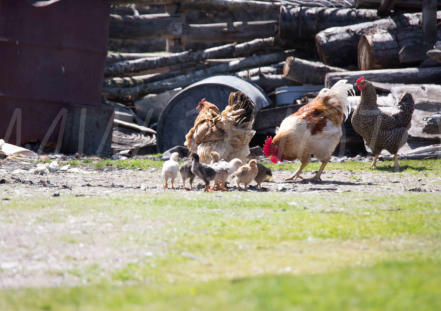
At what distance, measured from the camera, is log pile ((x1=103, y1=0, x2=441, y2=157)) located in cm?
1680

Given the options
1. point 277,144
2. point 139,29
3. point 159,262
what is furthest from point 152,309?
point 139,29

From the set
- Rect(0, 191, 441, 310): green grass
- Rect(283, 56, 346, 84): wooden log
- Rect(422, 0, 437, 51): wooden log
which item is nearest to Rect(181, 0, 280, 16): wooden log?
Rect(283, 56, 346, 84): wooden log

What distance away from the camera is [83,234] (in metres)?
6.25

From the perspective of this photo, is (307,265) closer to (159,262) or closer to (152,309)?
(159,262)

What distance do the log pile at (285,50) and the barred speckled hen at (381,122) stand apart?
2.25 m

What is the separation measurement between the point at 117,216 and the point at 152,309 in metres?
3.55

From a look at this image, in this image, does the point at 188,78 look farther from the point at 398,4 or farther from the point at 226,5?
the point at 398,4

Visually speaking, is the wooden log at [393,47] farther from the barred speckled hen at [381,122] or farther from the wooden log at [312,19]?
the barred speckled hen at [381,122]

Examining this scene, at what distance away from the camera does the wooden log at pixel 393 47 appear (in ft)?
55.1

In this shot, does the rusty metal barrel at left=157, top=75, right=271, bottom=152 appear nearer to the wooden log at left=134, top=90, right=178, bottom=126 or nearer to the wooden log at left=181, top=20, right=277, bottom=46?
the wooden log at left=134, top=90, right=178, bottom=126

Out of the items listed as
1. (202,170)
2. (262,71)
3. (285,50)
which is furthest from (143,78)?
(202,170)

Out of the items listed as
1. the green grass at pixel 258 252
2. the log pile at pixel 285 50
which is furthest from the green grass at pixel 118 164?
the green grass at pixel 258 252

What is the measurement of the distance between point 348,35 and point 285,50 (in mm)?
3415

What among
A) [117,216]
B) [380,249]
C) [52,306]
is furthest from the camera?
[117,216]
